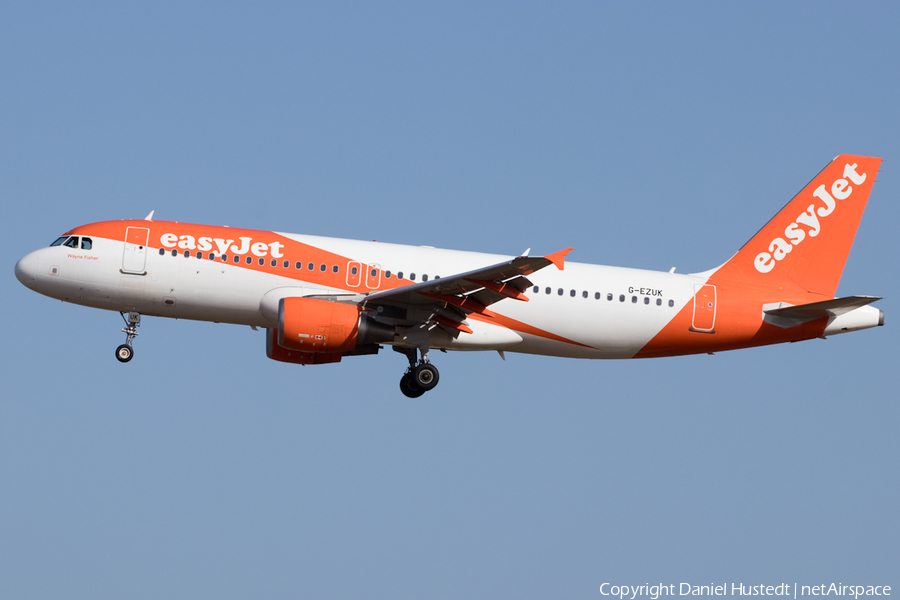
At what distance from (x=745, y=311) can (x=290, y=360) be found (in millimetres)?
13816

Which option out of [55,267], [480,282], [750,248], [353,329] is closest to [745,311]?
[750,248]

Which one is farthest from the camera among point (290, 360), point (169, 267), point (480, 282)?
point (290, 360)

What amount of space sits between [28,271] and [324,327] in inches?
361

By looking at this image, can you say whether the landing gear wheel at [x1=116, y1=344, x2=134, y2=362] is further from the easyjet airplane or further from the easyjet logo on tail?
the easyjet logo on tail

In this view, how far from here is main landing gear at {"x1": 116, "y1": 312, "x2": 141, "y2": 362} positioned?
102 ft

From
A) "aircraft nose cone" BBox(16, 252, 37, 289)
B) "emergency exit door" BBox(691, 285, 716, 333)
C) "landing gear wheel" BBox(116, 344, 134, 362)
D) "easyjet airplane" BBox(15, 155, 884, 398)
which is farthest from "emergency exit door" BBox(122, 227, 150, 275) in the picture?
"emergency exit door" BBox(691, 285, 716, 333)

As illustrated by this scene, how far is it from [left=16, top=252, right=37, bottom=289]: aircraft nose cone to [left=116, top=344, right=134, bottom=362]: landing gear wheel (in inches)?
121

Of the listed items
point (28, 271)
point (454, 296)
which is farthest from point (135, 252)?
point (454, 296)

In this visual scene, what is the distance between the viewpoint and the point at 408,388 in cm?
3167

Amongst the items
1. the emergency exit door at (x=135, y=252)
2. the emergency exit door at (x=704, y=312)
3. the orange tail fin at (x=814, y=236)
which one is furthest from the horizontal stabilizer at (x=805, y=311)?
the emergency exit door at (x=135, y=252)

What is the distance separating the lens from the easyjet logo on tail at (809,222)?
33375 mm

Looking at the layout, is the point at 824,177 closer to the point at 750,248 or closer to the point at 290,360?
the point at 750,248

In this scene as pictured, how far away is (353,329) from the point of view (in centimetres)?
2917

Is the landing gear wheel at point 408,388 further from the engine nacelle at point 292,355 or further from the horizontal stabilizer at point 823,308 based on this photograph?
the horizontal stabilizer at point 823,308
